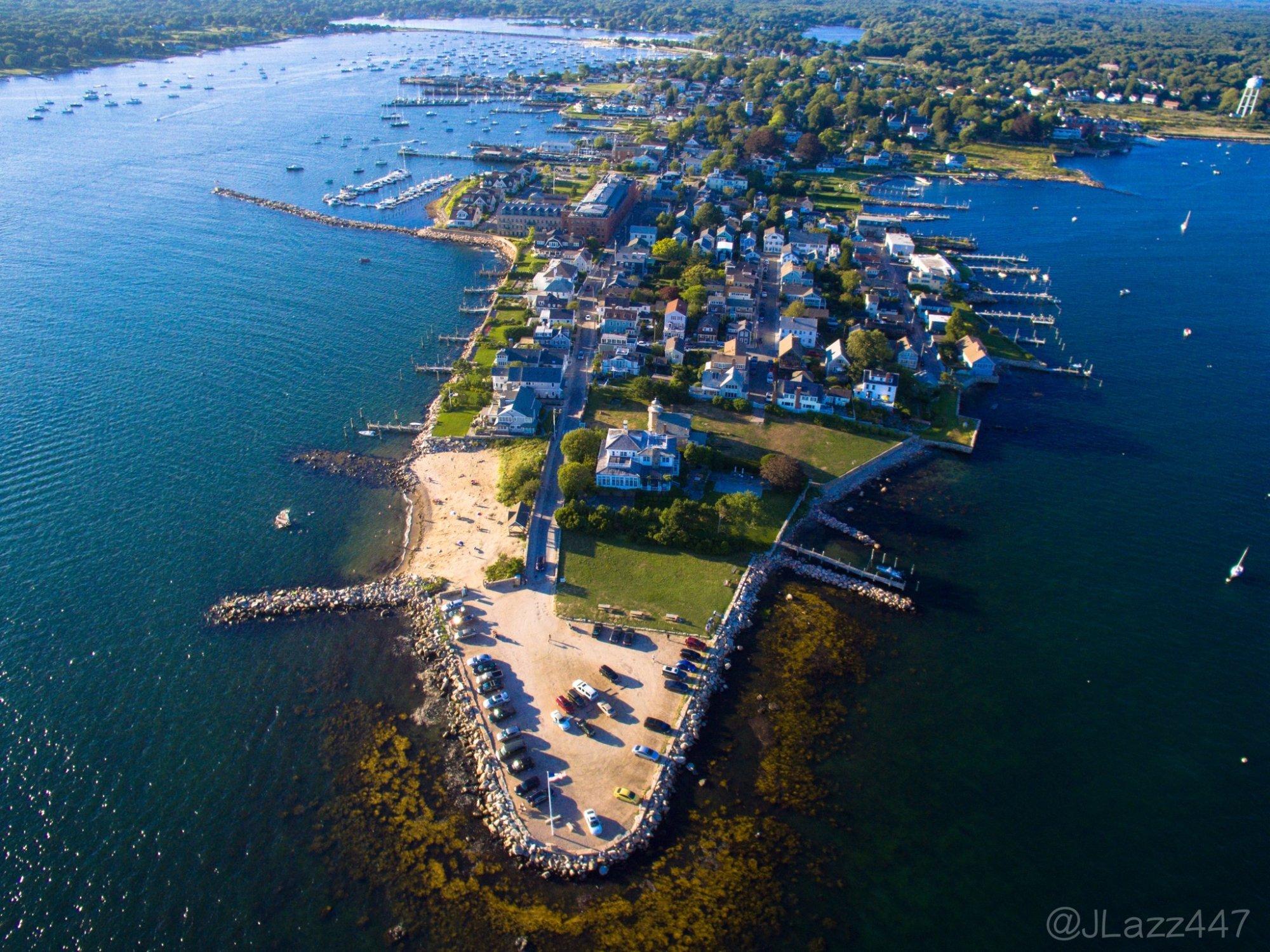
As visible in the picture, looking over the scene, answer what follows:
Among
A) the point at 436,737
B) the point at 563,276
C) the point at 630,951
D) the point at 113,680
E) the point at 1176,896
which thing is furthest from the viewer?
the point at 563,276

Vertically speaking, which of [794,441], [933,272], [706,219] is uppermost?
[706,219]

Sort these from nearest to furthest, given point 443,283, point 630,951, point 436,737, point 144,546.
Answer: point 630,951
point 436,737
point 144,546
point 443,283

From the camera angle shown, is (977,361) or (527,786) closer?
(527,786)

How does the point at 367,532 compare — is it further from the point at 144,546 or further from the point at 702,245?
the point at 702,245

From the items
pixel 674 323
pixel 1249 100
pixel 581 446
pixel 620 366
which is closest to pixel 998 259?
pixel 674 323

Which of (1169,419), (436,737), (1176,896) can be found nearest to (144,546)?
(436,737)

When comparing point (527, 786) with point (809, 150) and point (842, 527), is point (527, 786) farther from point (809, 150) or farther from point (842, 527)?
point (809, 150)
